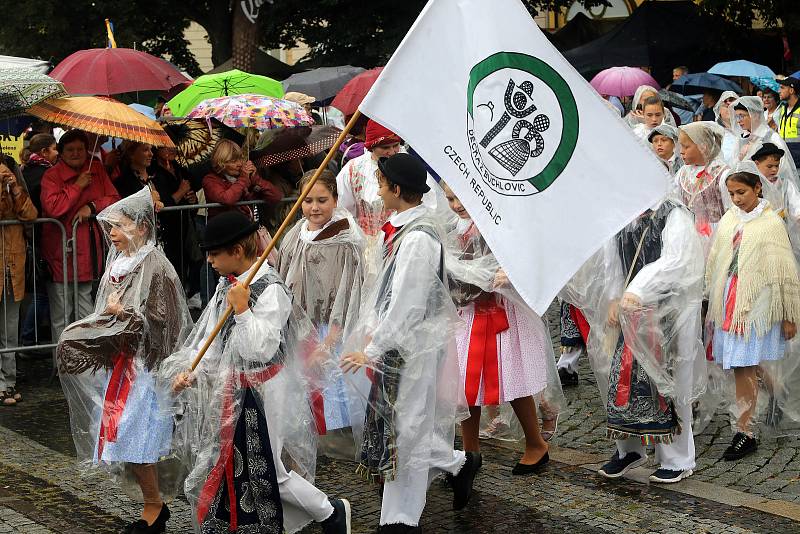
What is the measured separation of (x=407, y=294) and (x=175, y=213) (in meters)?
4.45

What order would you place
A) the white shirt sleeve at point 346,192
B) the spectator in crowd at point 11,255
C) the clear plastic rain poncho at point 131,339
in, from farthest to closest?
the spectator in crowd at point 11,255 < the white shirt sleeve at point 346,192 < the clear plastic rain poncho at point 131,339

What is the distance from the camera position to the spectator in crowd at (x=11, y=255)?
27.1ft

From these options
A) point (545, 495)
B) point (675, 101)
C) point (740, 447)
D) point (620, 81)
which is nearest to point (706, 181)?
point (740, 447)

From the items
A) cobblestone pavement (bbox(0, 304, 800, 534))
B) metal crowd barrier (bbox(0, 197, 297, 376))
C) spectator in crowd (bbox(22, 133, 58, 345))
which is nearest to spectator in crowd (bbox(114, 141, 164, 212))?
metal crowd barrier (bbox(0, 197, 297, 376))

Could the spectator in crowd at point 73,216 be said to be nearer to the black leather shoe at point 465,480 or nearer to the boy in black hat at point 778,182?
the black leather shoe at point 465,480

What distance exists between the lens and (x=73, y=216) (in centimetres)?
850

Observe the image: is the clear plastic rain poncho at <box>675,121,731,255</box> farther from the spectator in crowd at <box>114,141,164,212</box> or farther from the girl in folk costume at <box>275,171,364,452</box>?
the spectator in crowd at <box>114,141,164,212</box>

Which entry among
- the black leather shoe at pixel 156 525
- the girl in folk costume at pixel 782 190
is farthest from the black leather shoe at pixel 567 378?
the black leather shoe at pixel 156 525

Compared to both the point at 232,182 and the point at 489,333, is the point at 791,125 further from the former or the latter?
the point at 489,333

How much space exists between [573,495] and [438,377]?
3.74 ft

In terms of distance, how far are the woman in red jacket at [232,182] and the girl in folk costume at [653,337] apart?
3.63m

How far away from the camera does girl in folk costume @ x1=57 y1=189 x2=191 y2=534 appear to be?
5.42 metres

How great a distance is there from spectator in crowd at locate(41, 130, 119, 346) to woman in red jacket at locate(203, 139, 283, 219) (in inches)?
33.0

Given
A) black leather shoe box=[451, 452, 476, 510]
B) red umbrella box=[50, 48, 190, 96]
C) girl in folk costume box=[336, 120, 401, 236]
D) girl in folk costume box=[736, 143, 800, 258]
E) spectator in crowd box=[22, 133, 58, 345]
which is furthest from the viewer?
red umbrella box=[50, 48, 190, 96]
